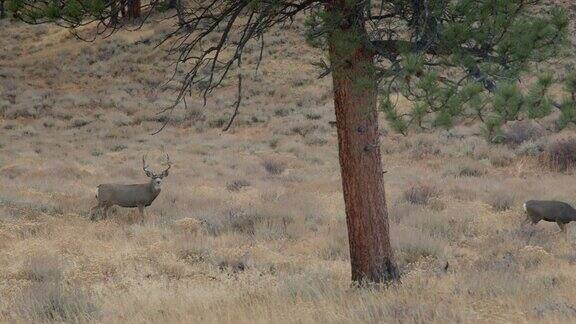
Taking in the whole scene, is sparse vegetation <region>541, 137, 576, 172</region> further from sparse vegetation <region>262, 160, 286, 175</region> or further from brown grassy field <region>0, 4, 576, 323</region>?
sparse vegetation <region>262, 160, 286, 175</region>

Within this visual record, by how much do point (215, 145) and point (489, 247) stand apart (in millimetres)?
17103

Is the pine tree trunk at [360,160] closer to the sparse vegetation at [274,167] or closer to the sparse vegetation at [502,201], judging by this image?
the sparse vegetation at [502,201]

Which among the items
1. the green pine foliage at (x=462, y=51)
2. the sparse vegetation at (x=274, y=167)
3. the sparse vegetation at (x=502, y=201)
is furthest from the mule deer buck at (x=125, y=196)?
the sparse vegetation at (x=274, y=167)

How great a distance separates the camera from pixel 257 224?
41.1 feet

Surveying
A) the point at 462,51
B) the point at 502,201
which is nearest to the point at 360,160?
the point at 462,51

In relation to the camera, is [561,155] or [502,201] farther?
[561,155]

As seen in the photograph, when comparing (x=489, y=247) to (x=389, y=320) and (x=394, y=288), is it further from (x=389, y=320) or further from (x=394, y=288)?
(x=389, y=320)

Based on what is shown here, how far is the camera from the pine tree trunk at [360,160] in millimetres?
6477

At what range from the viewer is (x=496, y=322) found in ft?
16.7

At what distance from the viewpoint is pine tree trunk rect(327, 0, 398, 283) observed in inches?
255

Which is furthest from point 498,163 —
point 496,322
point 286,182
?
point 496,322

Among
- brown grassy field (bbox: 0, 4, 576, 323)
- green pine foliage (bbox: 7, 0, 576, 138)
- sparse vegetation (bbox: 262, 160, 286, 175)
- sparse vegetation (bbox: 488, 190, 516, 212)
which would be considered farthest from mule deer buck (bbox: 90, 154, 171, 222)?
sparse vegetation (bbox: 262, 160, 286, 175)

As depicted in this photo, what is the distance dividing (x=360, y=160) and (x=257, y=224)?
593 cm

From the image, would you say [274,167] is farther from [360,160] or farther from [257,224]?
[360,160]
